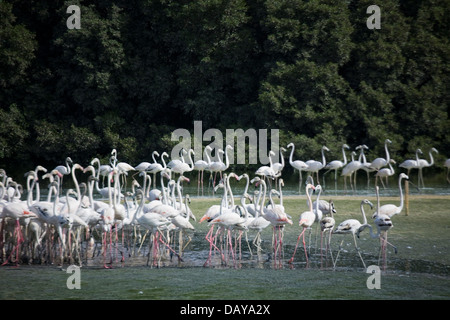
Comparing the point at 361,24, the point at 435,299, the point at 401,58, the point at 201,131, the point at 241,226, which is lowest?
the point at 435,299

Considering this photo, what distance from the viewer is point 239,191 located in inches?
737

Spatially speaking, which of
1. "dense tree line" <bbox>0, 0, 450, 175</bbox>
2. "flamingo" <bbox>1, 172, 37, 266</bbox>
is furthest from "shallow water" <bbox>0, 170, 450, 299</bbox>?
"dense tree line" <bbox>0, 0, 450, 175</bbox>

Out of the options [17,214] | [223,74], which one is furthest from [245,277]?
[223,74]

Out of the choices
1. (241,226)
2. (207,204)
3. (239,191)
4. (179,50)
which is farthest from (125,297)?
(179,50)

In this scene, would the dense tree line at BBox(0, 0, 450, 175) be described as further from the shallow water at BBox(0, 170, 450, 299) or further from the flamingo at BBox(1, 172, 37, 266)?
the flamingo at BBox(1, 172, 37, 266)

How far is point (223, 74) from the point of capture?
26469 mm

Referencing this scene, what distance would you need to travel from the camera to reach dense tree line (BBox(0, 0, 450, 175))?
80.2ft

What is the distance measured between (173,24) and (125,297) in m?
20.5

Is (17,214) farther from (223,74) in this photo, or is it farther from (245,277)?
(223,74)

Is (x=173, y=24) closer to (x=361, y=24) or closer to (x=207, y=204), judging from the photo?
(x=361, y=24)

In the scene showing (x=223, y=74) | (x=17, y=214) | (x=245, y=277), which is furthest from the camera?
(x=223, y=74)

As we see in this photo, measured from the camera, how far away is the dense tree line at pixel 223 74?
24.5 m

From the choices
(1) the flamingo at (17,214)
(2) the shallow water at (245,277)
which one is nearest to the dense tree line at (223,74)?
(2) the shallow water at (245,277)

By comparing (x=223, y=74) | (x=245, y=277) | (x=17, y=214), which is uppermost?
(x=223, y=74)
